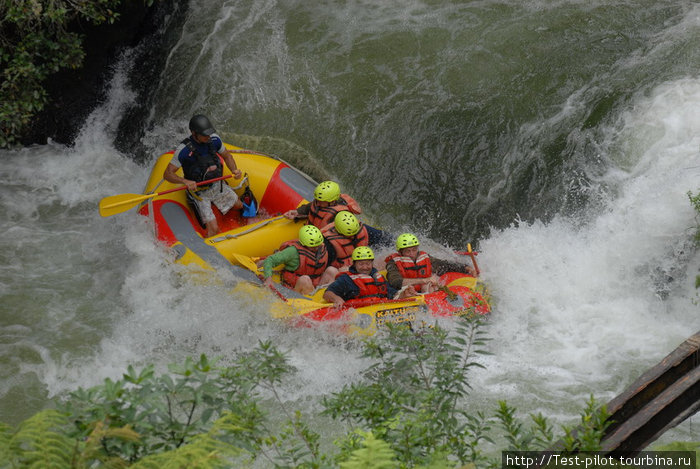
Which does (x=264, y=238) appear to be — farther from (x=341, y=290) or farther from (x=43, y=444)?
(x=43, y=444)

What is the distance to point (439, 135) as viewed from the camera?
911 cm

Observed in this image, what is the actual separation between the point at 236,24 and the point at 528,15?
3.86m

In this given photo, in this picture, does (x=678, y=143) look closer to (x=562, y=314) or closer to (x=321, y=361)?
(x=562, y=314)

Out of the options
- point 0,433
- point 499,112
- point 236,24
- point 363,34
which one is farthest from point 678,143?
point 0,433

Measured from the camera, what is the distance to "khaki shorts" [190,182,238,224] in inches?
300

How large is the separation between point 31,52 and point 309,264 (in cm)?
389

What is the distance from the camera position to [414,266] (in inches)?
271

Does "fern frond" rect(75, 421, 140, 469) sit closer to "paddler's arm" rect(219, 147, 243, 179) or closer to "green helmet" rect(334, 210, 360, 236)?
"green helmet" rect(334, 210, 360, 236)

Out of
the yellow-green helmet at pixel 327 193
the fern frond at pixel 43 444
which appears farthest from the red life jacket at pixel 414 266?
the fern frond at pixel 43 444

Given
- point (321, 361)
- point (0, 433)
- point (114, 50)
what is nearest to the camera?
point (0, 433)

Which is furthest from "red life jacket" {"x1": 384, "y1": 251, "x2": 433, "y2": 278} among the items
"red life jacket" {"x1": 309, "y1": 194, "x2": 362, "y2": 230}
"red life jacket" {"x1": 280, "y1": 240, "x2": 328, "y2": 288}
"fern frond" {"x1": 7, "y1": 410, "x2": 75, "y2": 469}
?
"fern frond" {"x1": 7, "y1": 410, "x2": 75, "y2": 469}

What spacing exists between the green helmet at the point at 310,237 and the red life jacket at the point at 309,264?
0.05 metres

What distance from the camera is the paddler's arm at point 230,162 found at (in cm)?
758

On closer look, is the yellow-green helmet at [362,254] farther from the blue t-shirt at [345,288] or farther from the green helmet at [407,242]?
the green helmet at [407,242]
